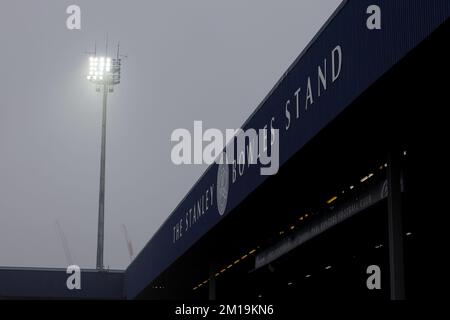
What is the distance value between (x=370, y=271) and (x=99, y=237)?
948 inches

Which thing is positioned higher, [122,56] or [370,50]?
[122,56]

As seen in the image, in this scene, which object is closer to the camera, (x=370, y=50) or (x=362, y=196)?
(x=370, y=50)

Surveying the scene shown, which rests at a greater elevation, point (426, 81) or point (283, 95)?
point (283, 95)

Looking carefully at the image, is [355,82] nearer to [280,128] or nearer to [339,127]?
[339,127]

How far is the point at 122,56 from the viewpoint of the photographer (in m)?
58.6

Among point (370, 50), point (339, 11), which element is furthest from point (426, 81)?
point (339, 11)

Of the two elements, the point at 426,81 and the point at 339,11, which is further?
the point at 339,11

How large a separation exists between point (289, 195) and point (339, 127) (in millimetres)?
5794

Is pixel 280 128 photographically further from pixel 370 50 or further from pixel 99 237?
pixel 99 237

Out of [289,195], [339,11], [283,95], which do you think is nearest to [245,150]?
[289,195]
